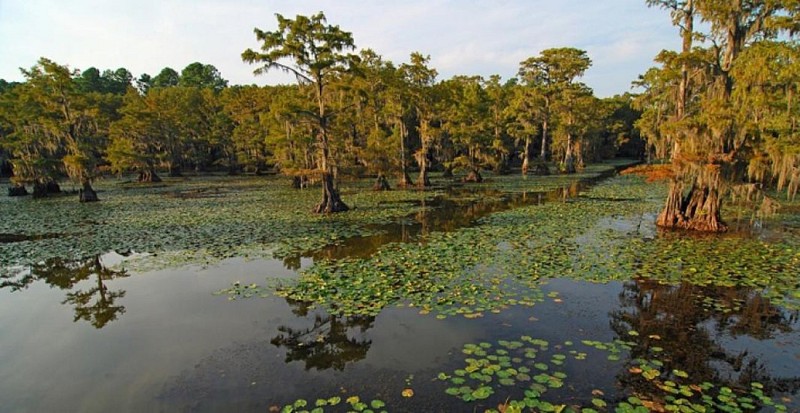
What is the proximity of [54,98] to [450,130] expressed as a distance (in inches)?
1121

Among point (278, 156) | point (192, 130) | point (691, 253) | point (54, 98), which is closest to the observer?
point (691, 253)

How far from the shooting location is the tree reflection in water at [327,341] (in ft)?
21.5

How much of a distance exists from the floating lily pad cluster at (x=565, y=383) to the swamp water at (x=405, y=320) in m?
0.03

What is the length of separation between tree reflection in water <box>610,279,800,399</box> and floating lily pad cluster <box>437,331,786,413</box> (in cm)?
13

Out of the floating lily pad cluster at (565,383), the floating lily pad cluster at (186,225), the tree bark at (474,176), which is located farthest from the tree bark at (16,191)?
the floating lily pad cluster at (565,383)

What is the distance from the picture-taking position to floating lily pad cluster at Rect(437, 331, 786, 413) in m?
5.08

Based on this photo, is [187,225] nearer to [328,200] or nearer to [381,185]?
[328,200]

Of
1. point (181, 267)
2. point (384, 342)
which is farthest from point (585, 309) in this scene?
point (181, 267)

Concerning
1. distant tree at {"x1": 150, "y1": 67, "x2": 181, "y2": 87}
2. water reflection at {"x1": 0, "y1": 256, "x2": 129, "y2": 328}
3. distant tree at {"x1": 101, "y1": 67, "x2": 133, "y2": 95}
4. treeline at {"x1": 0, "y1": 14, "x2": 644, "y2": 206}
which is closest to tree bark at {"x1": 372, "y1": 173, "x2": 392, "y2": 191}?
treeline at {"x1": 0, "y1": 14, "x2": 644, "y2": 206}

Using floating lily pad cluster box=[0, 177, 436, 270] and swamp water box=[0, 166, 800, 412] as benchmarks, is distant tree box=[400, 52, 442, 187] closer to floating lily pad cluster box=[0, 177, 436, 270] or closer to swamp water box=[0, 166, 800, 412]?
floating lily pad cluster box=[0, 177, 436, 270]

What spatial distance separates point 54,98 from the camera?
26.5 meters

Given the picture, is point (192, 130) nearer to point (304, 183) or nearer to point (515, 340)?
point (304, 183)

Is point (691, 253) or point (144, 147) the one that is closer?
A: point (691, 253)

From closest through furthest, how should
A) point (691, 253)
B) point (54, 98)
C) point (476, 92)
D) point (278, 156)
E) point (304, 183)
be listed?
1. point (691, 253)
2. point (54, 98)
3. point (278, 156)
4. point (304, 183)
5. point (476, 92)
